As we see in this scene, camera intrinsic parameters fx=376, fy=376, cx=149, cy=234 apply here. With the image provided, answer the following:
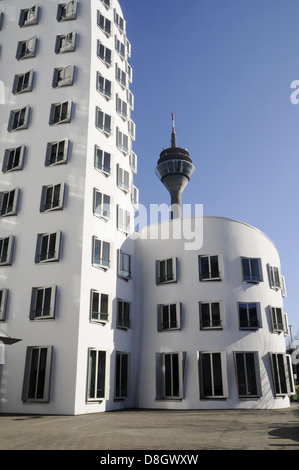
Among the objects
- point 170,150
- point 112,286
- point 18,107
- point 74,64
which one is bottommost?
point 112,286

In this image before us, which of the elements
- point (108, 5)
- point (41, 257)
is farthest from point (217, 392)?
point (108, 5)

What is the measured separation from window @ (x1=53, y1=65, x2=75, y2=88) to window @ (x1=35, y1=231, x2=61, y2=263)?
12687 mm

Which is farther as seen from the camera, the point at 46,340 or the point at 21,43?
the point at 21,43

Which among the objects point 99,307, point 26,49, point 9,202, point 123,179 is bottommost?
point 99,307

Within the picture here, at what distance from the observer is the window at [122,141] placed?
31694 millimetres

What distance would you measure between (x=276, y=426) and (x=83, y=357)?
451 inches

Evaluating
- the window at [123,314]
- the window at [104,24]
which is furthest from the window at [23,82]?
the window at [123,314]

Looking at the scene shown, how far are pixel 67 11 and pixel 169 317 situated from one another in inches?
1071

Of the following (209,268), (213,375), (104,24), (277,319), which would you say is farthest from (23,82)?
(277,319)

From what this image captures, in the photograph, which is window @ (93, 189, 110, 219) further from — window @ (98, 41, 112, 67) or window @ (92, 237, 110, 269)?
window @ (98, 41, 112, 67)

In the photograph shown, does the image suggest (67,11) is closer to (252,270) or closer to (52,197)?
(52,197)

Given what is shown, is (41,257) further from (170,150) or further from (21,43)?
(170,150)

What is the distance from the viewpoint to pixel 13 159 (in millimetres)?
28688
